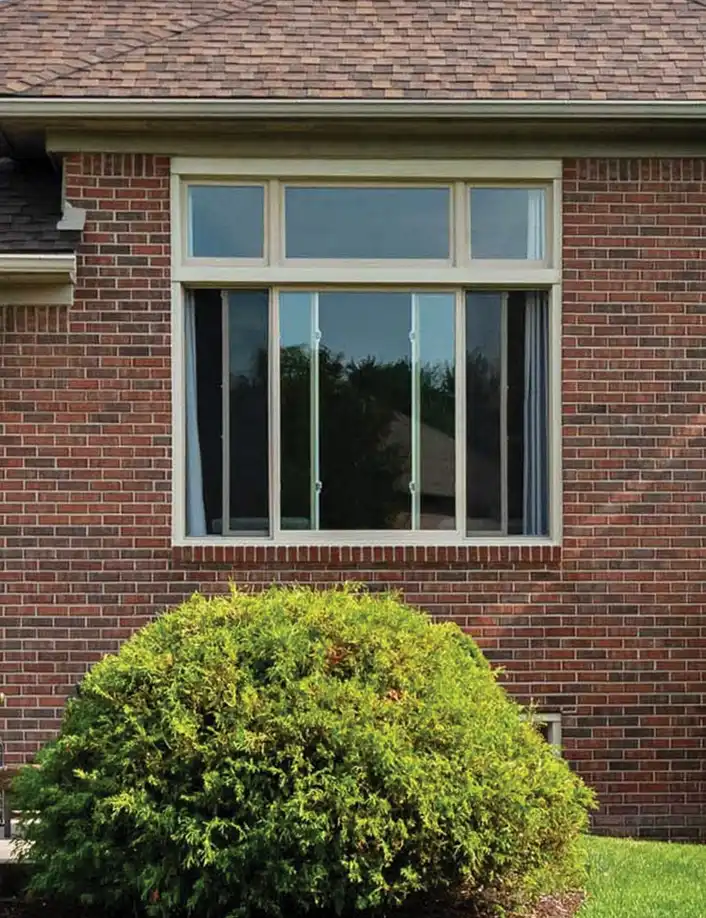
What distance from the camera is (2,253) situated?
24.2ft

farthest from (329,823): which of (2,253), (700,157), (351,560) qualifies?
(700,157)

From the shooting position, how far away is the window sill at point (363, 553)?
7.52 meters

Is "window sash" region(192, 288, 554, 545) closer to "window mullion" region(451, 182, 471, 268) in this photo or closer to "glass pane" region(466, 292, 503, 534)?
"glass pane" region(466, 292, 503, 534)

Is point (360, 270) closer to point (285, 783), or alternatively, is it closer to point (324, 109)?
point (324, 109)

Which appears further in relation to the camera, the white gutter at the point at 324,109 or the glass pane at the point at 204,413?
the glass pane at the point at 204,413

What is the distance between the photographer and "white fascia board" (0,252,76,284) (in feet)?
23.7

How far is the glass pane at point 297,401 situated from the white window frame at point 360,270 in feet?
0.22

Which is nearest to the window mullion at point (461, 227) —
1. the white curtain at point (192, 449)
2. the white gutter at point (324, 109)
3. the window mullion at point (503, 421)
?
the window mullion at point (503, 421)

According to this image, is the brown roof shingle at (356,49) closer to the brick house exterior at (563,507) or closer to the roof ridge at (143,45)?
the roof ridge at (143,45)

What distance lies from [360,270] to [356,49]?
1658 millimetres

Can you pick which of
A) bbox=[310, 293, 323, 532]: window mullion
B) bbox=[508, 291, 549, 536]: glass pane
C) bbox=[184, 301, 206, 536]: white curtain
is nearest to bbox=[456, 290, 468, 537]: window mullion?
bbox=[508, 291, 549, 536]: glass pane

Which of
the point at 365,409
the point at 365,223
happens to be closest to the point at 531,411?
the point at 365,409

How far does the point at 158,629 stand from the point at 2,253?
3.20 m

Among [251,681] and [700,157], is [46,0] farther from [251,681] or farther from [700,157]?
[251,681]
